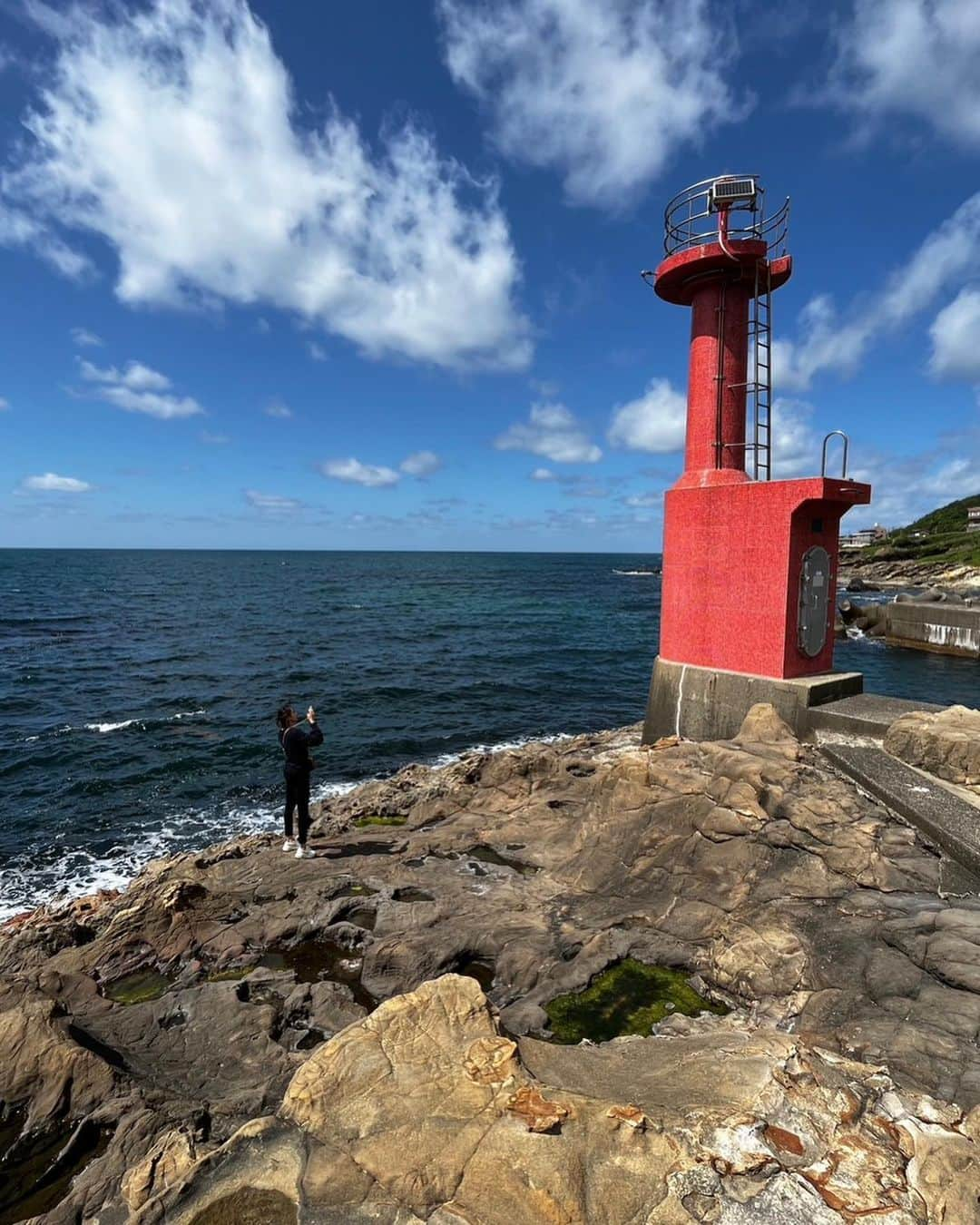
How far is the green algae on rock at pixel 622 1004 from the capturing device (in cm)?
657

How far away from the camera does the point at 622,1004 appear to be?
22.9ft

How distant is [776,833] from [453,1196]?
6.80 meters

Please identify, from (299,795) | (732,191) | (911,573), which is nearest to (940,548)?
(911,573)

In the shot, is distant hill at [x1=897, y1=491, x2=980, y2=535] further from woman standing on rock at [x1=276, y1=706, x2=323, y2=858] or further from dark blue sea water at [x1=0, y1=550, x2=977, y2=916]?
woman standing on rock at [x1=276, y1=706, x2=323, y2=858]

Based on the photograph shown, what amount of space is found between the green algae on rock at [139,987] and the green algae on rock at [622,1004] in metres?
4.65

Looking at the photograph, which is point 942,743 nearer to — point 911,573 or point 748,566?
point 748,566

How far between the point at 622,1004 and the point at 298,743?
20.5 ft

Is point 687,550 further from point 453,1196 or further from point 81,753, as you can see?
point 81,753

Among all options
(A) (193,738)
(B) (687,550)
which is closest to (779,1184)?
(B) (687,550)

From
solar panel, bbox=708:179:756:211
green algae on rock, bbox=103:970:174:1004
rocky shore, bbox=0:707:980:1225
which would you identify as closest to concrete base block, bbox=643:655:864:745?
rocky shore, bbox=0:707:980:1225

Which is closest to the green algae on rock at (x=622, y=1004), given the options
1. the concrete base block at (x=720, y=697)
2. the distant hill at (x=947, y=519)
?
the concrete base block at (x=720, y=697)

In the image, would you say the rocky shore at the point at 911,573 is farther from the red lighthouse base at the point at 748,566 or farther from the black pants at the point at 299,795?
the black pants at the point at 299,795

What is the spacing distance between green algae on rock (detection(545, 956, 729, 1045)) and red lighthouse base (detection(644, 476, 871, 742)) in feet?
24.9

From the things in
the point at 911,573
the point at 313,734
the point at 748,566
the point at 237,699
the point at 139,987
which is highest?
the point at 748,566
